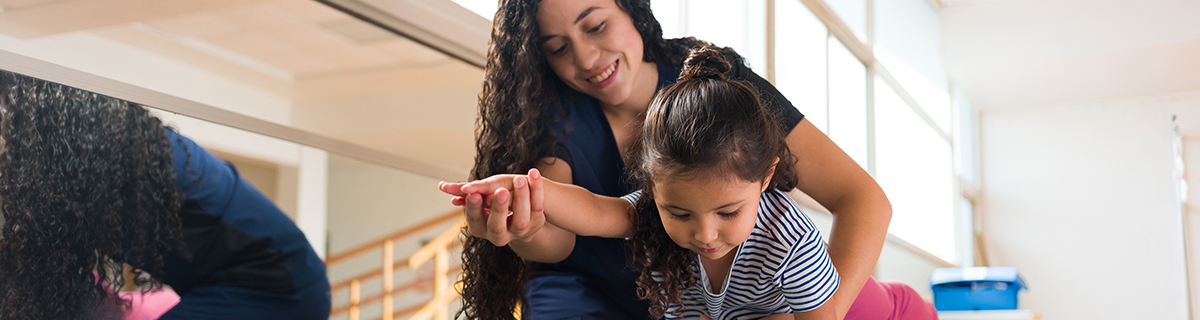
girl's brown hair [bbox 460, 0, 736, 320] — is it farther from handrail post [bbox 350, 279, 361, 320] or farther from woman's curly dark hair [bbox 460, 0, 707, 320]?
handrail post [bbox 350, 279, 361, 320]

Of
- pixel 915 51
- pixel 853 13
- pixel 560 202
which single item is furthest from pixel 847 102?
pixel 560 202

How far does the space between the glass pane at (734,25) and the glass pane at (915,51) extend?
1846 millimetres

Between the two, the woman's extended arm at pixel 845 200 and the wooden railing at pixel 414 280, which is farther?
the wooden railing at pixel 414 280

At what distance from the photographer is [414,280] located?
1.73 metres

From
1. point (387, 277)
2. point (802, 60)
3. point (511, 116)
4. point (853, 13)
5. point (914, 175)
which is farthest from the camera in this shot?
point (914, 175)

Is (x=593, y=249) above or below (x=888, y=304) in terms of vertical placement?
above

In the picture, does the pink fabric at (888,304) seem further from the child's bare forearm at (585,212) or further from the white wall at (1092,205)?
the white wall at (1092,205)

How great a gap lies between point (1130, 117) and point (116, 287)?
24.6ft

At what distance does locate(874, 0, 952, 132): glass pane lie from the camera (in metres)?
5.17

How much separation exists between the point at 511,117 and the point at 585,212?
32cm

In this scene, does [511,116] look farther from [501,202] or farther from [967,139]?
[967,139]

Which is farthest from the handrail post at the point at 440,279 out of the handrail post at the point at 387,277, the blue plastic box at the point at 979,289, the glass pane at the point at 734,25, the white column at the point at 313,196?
the blue plastic box at the point at 979,289

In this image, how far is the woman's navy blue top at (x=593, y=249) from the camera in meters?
1.33

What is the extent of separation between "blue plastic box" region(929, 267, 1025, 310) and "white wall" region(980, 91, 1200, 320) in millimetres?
3561
